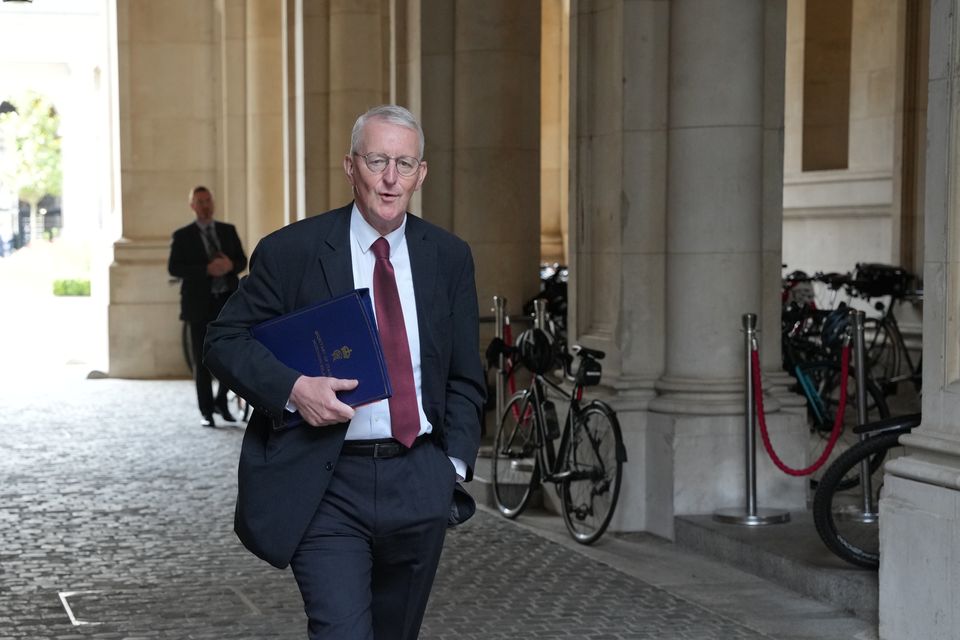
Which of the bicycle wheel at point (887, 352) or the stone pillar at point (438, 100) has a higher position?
the stone pillar at point (438, 100)

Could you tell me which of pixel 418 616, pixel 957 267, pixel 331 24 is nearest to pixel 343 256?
pixel 418 616

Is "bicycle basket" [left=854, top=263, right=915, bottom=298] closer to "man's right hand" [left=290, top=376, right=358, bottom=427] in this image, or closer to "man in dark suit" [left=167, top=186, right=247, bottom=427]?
"man in dark suit" [left=167, top=186, right=247, bottom=427]

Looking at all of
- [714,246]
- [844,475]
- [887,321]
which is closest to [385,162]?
[844,475]

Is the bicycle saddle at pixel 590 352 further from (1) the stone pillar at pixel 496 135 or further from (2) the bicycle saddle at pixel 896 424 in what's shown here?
(1) the stone pillar at pixel 496 135

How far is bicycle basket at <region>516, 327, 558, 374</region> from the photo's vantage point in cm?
922

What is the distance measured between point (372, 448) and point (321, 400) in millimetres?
230

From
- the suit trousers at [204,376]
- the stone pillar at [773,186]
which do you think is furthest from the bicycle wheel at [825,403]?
the suit trousers at [204,376]

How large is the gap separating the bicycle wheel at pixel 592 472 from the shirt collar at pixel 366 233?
4348 mm

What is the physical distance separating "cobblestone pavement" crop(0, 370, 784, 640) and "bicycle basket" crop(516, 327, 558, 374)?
2.95 feet

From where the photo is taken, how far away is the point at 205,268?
46.3 feet

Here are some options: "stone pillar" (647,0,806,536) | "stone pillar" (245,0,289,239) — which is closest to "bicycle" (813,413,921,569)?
"stone pillar" (647,0,806,536)

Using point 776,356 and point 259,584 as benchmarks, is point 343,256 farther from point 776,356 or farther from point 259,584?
point 776,356

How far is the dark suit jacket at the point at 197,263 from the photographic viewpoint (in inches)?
555

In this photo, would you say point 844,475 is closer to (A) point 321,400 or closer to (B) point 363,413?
(B) point 363,413
